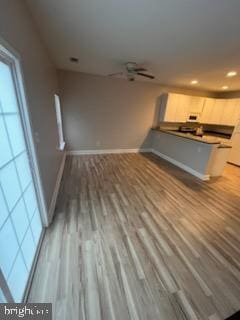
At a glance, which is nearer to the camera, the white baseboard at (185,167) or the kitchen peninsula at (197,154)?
the kitchen peninsula at (197,154)

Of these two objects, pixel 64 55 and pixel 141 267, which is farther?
pixel 64 55

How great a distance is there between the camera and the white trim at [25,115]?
1.21m

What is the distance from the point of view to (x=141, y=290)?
136 centimetres

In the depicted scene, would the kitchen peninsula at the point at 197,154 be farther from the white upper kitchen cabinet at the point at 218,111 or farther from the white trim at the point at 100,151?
the white upper kitchen cabinet at the point at 218,111

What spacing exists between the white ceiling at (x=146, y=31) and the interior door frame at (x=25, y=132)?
0.80m

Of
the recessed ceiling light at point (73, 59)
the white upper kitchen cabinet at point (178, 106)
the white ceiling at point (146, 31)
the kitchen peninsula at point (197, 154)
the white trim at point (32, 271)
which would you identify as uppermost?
the white ceiling at point (146, 31)

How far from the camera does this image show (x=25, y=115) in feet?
4.92

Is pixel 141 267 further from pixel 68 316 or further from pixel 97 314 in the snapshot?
pixel 68 316

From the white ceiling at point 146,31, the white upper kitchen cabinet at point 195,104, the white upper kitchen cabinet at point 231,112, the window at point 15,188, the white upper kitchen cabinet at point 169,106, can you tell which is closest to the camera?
the window at point 15,188

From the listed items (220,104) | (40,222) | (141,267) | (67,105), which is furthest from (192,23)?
(220,104)

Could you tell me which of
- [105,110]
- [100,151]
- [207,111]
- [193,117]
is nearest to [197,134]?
[193,117]

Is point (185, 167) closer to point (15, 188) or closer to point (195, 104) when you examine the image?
point (195, 104)

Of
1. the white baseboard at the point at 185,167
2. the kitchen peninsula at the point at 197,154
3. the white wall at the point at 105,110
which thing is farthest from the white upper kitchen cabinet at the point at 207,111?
the white baseboard at the point at 185,167

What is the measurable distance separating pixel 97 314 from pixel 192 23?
3.05 metres
